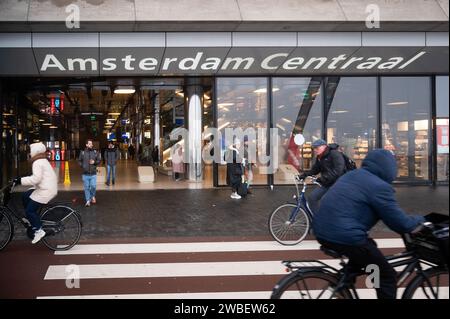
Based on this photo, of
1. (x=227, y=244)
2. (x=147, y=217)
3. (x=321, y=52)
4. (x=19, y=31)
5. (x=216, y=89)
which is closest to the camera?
(x=227, y=244)

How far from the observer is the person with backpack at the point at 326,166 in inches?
322

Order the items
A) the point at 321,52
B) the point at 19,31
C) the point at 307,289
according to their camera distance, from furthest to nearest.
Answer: the point at 321,52 < the point at 19,31 < the point at 307,289

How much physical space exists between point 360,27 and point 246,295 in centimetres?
1139

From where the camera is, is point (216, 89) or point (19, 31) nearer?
point (19, 31)

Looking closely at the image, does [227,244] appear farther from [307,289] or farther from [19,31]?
[19,31]

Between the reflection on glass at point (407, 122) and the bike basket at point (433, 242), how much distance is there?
47.1 ft

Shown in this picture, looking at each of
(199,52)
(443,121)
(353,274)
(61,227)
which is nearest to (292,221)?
(61,227)

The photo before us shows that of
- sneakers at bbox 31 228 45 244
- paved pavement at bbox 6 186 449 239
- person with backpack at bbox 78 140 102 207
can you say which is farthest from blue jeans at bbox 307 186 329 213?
person with backpack at bbox 78 140 102 207

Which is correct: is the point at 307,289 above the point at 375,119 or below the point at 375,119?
below

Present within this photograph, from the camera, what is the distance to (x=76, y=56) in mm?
15195

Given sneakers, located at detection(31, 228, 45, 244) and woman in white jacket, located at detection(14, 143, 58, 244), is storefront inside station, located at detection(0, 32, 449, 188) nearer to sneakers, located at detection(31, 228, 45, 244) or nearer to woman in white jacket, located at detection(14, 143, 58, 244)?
woman in white jacket, located at detection(14, 143, 58, 244)

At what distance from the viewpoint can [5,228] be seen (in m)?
8.02

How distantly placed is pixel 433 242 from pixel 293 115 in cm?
1516
